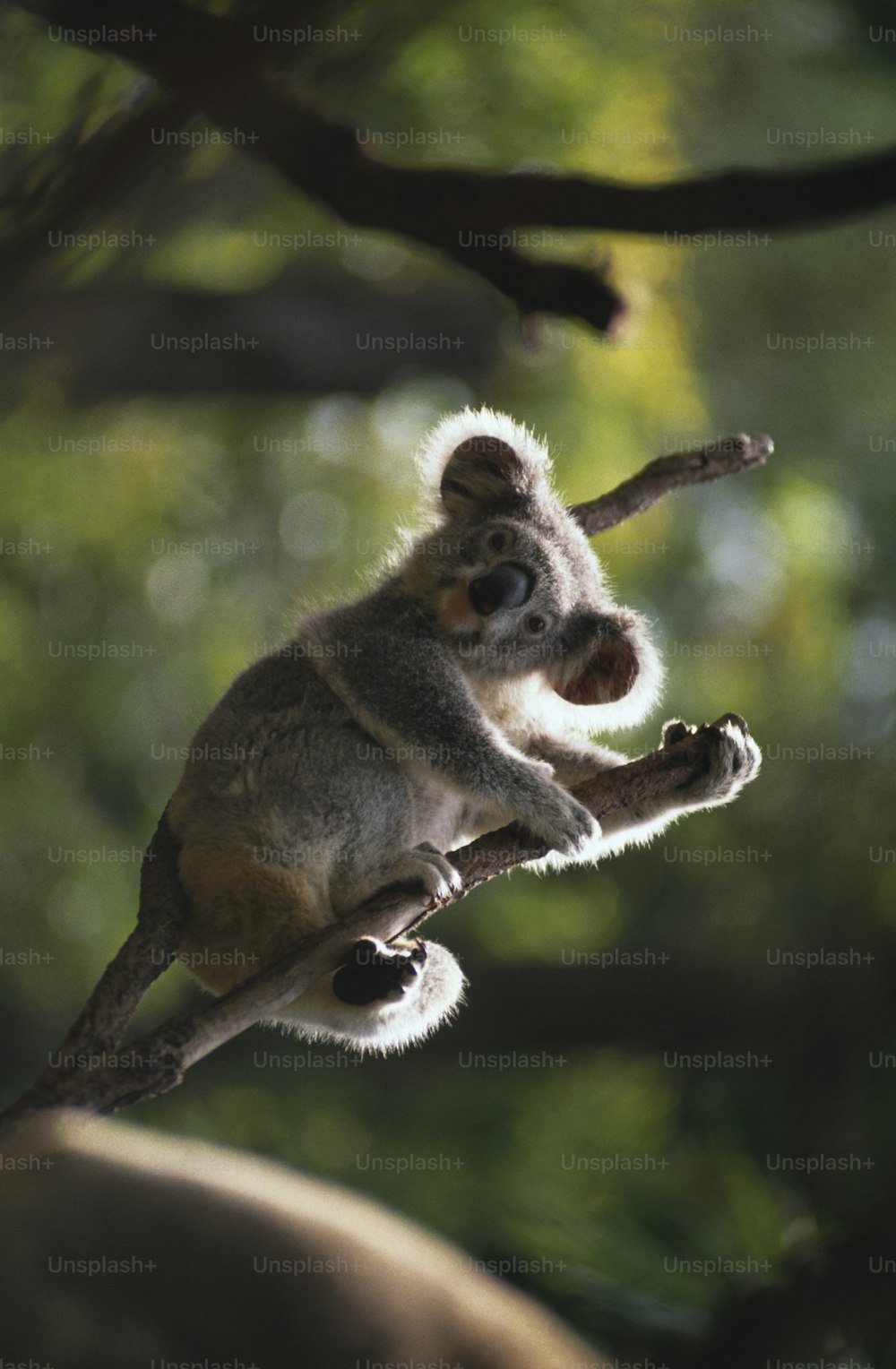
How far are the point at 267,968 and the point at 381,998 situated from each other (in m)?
0.51

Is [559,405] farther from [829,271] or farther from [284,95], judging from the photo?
[284,95]

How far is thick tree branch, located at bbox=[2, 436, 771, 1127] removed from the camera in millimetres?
1650

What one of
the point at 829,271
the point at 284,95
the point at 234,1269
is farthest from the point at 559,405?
the point at 234,1269

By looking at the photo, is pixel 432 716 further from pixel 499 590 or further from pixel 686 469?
pixel 686 469

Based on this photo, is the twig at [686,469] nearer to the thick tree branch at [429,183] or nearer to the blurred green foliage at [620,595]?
the thick tree branch at [429,183]

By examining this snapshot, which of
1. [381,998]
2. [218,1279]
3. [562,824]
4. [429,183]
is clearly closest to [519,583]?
[562,824]

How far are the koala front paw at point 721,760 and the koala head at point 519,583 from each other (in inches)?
15.0

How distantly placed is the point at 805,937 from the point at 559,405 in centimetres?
311

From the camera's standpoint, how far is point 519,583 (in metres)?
2.99

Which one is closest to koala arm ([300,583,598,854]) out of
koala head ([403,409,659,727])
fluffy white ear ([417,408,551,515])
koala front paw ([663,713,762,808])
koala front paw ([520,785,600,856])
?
koala front paw ([520,785,600,856])

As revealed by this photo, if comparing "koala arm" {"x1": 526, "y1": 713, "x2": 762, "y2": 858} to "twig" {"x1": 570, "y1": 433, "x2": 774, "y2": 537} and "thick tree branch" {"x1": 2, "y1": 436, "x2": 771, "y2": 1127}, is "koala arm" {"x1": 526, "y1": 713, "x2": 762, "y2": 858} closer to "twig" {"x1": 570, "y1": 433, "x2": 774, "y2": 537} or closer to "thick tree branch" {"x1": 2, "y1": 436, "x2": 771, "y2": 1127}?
"thick tree branch" {"x1": 2, "y1": 436, "x2": 771, "y2": 1127}

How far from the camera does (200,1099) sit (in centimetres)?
664

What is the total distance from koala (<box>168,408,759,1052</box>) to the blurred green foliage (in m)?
2.11

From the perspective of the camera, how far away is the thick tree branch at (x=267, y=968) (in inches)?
65.0
